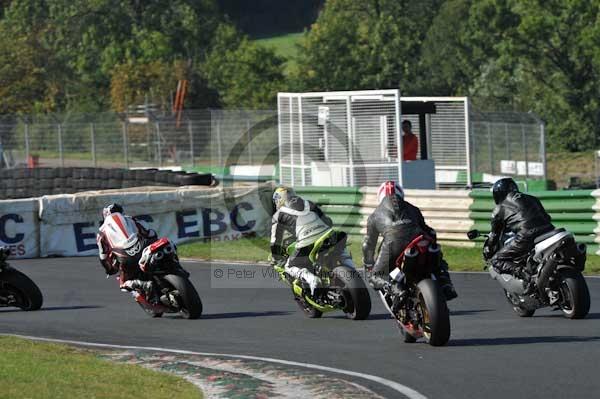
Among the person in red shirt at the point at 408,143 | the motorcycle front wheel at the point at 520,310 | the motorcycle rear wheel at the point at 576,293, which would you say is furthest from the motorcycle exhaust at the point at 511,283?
the person in red shirt at the point at 408,143

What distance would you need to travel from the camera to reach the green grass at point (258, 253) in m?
18.7

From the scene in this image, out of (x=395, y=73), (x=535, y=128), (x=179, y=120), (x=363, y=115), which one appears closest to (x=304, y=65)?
(x=395, y=73)

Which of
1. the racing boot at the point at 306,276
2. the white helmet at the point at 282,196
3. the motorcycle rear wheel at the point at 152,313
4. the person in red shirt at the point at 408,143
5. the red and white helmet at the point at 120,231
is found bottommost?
the motorcycle rear wheel at the point at 152,313

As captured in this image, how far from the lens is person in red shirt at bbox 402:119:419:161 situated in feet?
83.9

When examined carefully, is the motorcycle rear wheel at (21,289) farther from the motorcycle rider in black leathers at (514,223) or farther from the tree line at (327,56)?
the tree line at (327,56)

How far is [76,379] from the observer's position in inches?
380

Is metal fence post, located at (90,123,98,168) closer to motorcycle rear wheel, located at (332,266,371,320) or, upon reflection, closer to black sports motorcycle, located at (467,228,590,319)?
motorcycle rear wheel, located at (332,266,371,320)

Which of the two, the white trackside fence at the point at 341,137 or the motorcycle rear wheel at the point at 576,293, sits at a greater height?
the white trackside fence at the point at 341,137

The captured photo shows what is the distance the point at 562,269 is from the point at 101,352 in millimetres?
4627

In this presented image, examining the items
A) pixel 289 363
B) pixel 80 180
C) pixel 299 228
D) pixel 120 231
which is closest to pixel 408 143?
pixel 80 180

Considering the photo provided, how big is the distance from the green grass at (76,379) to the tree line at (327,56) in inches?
1499

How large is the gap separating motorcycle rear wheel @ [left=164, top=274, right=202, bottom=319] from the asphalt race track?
139 mm

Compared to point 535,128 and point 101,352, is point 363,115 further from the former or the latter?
point 101,352

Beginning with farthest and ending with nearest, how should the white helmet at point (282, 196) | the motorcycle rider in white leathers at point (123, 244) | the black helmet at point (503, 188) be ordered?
the motorcycle rider in white leathers at point (123, 244) → the white helmet at point (282, 196) → the black helmet at point (503, 188)
